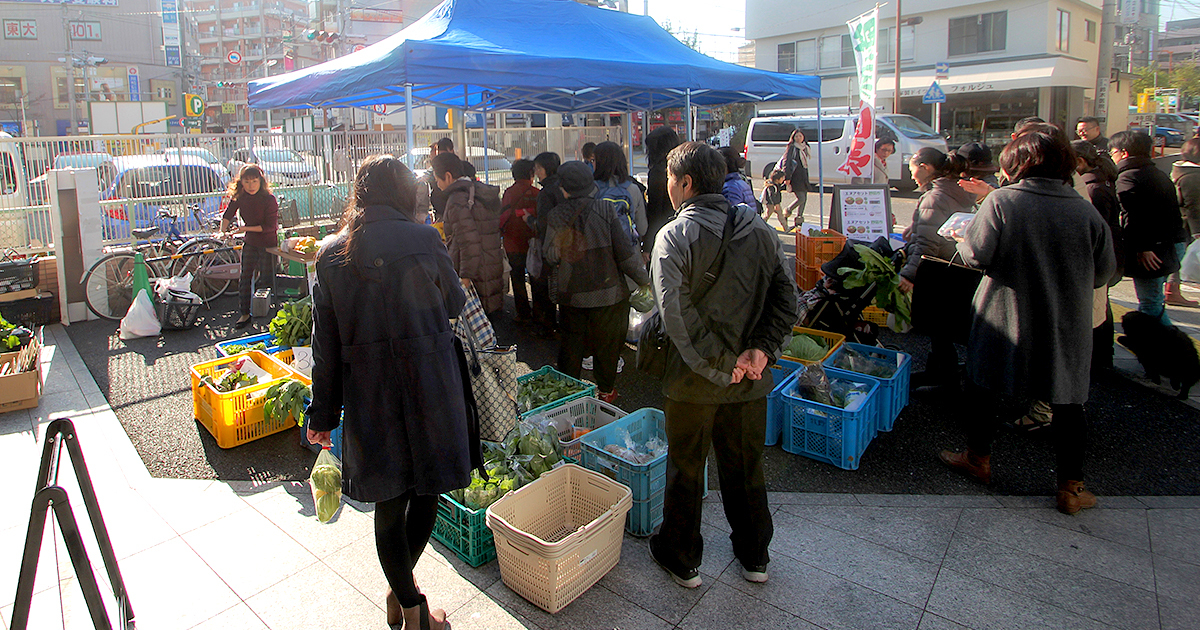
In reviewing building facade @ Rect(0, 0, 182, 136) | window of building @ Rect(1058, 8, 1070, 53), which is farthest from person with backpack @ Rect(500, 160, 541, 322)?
building facade @ Rect(0, 0, 182, 136)

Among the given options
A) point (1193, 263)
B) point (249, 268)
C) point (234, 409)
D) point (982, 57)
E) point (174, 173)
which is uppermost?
point (982, 57)

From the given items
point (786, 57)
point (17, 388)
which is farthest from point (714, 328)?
point (786, 57)

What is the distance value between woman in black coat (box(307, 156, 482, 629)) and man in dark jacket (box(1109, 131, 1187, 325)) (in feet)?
17.2

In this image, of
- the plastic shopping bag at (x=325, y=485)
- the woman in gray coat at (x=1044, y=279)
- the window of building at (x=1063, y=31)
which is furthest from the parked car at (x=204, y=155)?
the window of building at (x=1063, y=31)

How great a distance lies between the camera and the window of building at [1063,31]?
28.0 metres

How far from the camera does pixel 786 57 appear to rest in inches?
1373

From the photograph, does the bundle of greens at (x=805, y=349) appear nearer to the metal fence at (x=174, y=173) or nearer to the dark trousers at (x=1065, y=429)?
the dark trousers at (x=1065, y=429)

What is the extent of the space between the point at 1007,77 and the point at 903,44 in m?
4.96

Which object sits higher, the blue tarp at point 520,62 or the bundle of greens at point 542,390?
the blue tarp at point 520,62

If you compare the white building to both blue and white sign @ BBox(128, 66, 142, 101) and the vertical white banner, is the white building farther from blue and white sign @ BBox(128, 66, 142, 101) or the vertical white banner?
blue and white sign @ BBox(128, 66, 142, 101)

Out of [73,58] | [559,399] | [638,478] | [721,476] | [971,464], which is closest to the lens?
[721,476]

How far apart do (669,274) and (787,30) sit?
35.2 meters

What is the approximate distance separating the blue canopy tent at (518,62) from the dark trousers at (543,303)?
66.2 inches

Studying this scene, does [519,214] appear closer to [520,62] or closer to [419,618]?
[520,62]
